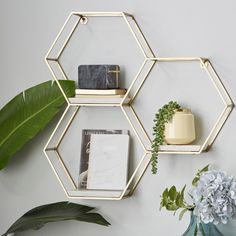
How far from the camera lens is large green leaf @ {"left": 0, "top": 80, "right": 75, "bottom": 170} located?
245 centimetres

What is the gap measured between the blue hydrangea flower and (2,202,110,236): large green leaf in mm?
428

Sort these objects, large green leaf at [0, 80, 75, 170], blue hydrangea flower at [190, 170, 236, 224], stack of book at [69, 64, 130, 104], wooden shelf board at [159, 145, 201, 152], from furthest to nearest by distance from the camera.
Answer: large green leaf at [0, 80, 75, 170] < stack of book at [69, 64, 130, 104] < wooden shelf board at [159, 145, 201, 152] < blue hydrangea flower at [190, 170, 236, 224]

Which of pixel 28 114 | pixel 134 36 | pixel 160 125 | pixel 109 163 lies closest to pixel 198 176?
pixel 160 125

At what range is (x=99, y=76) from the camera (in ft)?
7.70

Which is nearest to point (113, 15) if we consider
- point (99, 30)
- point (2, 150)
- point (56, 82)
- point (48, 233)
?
point (99, 30)

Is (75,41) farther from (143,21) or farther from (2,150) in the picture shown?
(2,150)

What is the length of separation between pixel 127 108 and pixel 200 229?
53 centimetres

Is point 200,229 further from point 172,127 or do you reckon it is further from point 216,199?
point 172,127

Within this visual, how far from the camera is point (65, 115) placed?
250 cm

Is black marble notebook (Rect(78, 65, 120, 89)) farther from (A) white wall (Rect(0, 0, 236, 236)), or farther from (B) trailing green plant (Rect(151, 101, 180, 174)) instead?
(B) trailing green plant (Rect(151, 101, 180, 174))

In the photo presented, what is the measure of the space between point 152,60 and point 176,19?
0.17 m

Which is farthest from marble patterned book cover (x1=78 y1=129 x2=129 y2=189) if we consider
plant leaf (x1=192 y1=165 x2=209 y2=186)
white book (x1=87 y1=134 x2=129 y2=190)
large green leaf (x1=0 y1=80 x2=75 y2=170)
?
plant leaf (x1=192 y1=165 x2=209 y2=186)

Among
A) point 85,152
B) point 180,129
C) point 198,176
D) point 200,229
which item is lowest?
point 200,229

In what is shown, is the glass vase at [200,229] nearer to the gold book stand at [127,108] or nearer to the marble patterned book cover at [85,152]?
the gold book stand at [127,108]
